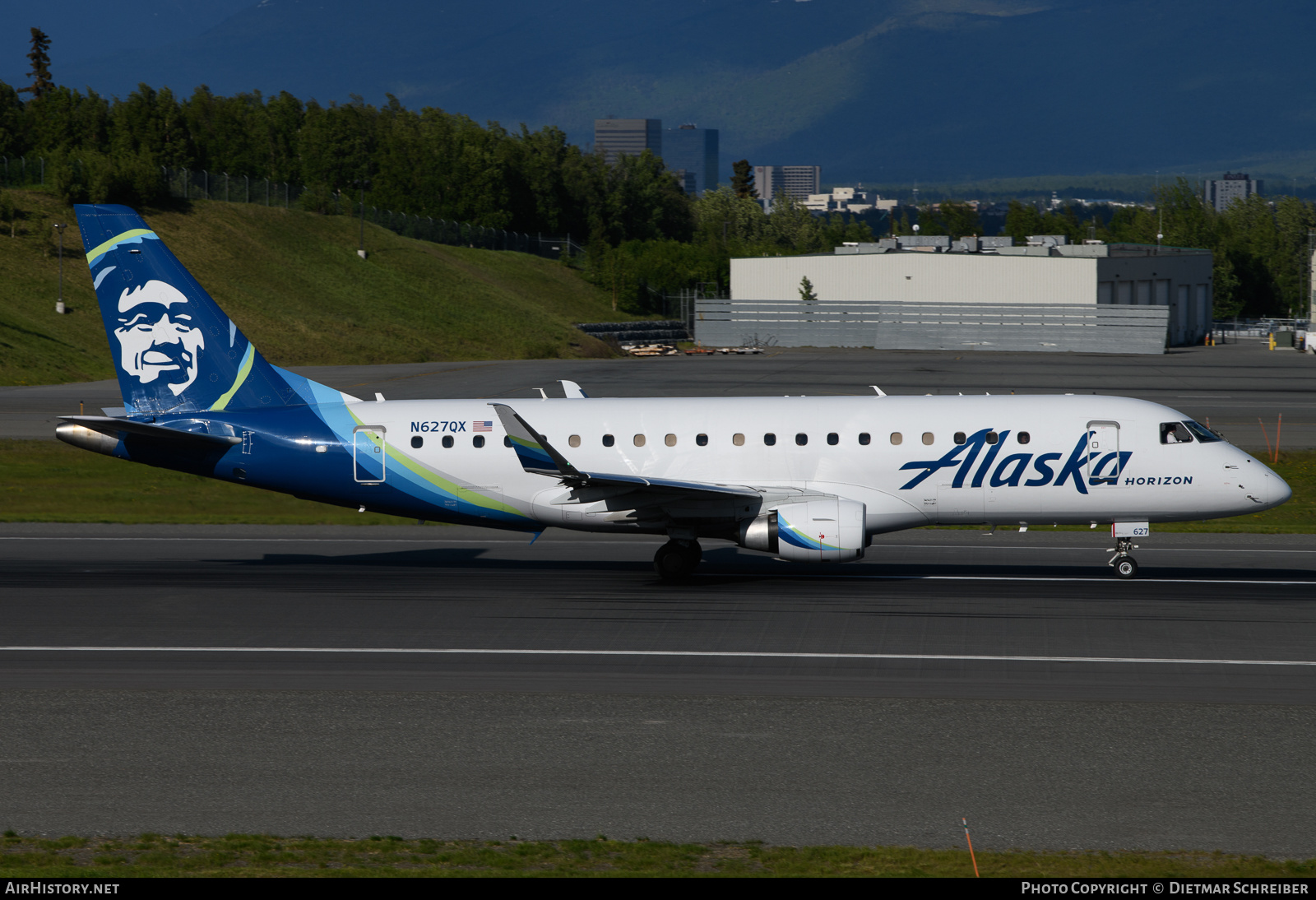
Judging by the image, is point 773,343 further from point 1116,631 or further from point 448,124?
point 1116,631

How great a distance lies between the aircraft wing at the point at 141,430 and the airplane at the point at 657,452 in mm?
47

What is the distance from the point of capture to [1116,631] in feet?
70.4

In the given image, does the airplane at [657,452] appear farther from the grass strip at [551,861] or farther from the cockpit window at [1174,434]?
the grass strip at [551,861]

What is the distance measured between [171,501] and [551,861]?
100ft

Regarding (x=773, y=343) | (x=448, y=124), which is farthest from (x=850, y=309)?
(x=448, y=124)

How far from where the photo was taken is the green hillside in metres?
97.4

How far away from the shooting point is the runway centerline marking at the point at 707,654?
770 inches

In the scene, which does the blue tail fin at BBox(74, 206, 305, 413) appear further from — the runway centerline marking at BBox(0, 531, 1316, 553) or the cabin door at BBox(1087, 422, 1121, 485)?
the cabin door at BBox(1087, 422, 1121, 485)

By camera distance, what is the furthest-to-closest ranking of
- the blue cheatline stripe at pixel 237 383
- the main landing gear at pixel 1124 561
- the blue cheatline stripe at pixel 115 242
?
the blue cheatline stripe at pixel 237 383
the blue cheatline stripe at pixel 115 242
the main landing gear at pixel 1124 561

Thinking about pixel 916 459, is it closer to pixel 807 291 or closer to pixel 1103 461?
pixel 1103 461

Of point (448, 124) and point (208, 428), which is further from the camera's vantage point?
point (448, 124)

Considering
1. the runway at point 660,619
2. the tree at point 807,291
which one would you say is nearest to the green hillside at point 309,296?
the tree at point 807,291

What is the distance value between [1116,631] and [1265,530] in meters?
14.4

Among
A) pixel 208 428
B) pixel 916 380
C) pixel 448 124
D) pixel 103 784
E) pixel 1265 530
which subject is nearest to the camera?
pixel 103 784
